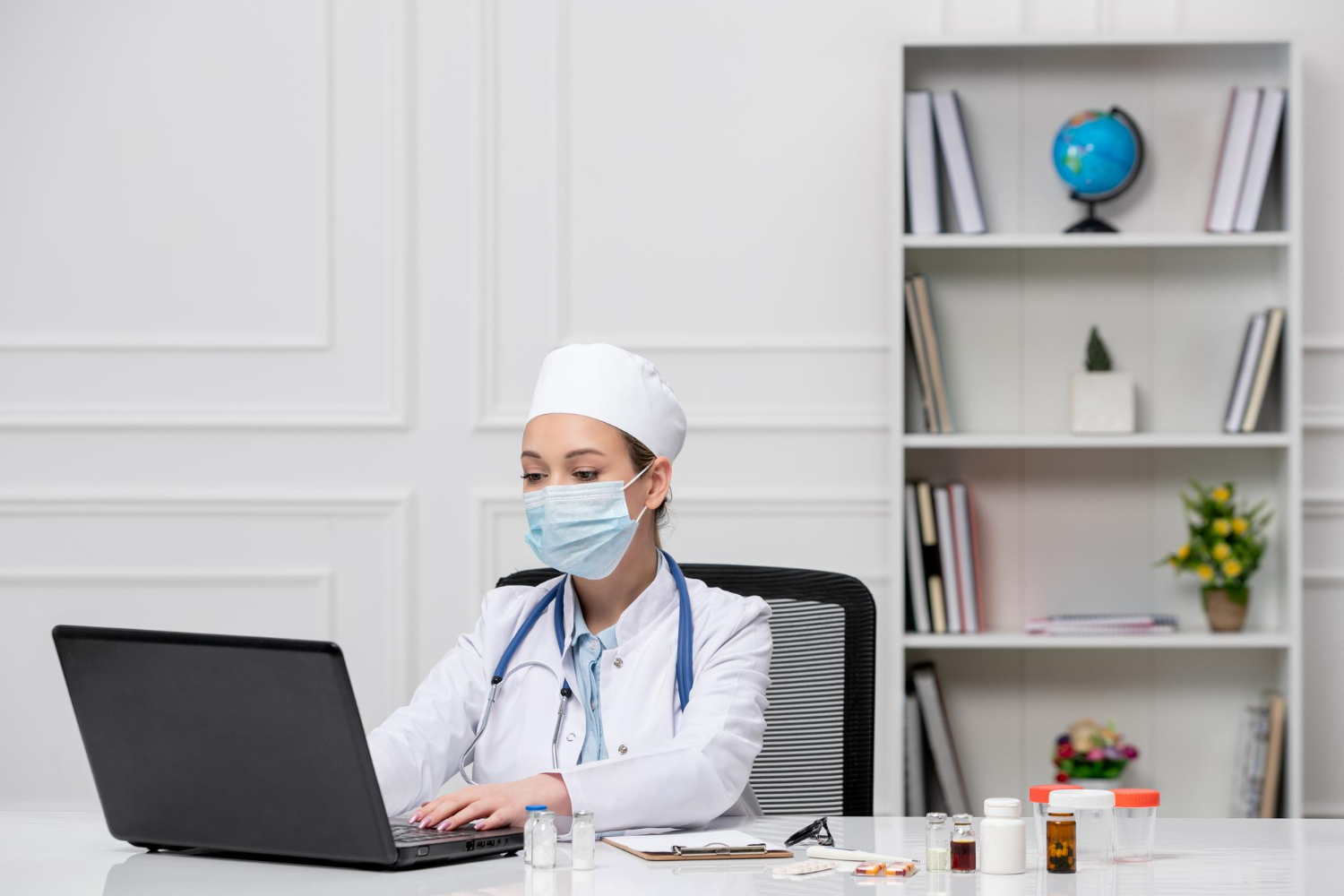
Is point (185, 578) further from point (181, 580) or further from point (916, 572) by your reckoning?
point (916, 572)

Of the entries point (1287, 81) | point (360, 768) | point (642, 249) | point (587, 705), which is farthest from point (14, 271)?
point (1287, 81)

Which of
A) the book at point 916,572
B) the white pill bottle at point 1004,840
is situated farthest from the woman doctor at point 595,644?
the book at point 916,572

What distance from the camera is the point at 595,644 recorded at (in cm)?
152

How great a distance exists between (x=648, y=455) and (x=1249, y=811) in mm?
1854

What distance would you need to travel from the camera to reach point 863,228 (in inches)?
115

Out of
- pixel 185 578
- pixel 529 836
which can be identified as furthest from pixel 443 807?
pixel 185 578

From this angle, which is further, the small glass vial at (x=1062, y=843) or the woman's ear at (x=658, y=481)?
the woman's ear at (x=658, y=481)

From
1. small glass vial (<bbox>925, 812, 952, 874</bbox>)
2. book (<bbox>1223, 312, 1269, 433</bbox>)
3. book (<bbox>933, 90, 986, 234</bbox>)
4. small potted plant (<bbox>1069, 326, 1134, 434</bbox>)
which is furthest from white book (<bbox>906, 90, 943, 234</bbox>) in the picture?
small glass vial (<bbox>925, 812, 952, 874</bbox>)

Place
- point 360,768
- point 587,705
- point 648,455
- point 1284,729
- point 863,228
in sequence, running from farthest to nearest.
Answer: point 863,228
point 1284,729
point 648,455
point 587,705
point 360,768

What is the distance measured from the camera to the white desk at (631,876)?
1063mm

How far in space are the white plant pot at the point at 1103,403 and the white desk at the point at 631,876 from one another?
1592 mm

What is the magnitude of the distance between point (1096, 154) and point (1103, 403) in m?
0.52

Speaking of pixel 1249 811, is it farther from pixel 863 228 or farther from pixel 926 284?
pixel 863 228

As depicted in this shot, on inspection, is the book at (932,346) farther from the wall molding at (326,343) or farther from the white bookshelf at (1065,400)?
the wall molding at (326,343)
